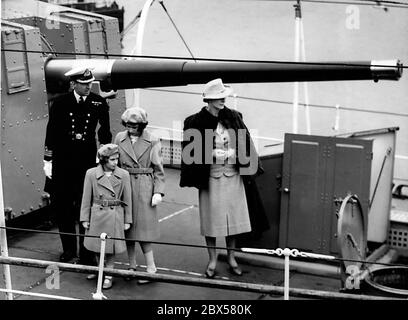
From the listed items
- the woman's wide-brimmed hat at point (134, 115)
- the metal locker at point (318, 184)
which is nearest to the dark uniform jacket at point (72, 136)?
the woman's wide-brimmed hat at point (134, 115)

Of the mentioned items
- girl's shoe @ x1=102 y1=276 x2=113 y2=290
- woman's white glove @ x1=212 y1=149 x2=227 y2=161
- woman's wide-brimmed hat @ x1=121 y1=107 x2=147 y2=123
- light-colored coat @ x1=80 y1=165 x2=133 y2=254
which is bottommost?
girl's shoe @ x1=102 y1=276 x2=113 y2=290

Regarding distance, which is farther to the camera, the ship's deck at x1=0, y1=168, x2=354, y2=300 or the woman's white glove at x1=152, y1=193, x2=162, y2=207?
the woman's white glove at x1=152, y1=193, x2=162, y2=207

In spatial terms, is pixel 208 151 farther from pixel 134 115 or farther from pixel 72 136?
pixel 72 136

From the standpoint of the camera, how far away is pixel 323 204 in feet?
23.3

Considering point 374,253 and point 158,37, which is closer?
point 374,253

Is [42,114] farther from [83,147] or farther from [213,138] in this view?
[213,138]

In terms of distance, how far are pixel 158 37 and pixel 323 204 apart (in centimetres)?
466

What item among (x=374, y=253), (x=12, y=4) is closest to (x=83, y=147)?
(x=374, y=253)

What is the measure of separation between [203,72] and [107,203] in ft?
4.27

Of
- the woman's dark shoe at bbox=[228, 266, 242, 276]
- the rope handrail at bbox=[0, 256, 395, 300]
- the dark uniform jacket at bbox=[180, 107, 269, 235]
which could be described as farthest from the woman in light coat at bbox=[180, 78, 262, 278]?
the rope handrail at bbox=[0, 256, 395, 300]

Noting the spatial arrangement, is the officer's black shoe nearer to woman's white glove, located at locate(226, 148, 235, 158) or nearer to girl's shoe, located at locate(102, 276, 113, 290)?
girl's shoe, located at locate(102, 276, 113, 290)

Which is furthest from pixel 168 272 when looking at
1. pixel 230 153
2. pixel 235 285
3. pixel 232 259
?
pixel 235 285

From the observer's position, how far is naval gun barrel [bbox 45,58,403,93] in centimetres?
597

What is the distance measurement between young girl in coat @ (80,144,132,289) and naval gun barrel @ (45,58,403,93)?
89 centimetres
